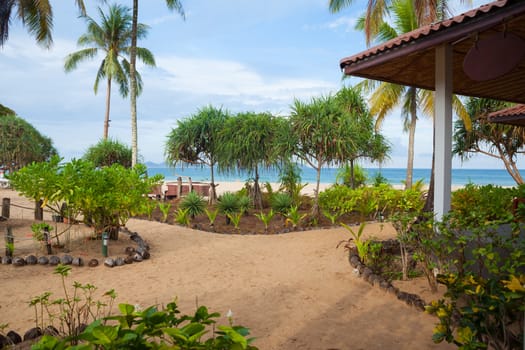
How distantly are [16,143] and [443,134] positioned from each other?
28819 mm

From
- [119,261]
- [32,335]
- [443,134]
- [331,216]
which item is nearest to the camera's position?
[32,335]

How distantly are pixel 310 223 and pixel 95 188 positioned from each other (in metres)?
5.28

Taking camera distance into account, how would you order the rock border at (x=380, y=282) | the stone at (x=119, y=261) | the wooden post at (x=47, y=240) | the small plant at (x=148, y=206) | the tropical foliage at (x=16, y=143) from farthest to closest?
the tropical foliage at (x=16, y=143) < the small plant at (x=148, y=206) < the wooden post at (x=47, y=240) < the stone at (x=119, y=261) < the rock border at (x=380, y=282)

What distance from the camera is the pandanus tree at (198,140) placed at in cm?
1430

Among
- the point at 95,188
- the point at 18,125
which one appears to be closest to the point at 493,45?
the point at 95,188

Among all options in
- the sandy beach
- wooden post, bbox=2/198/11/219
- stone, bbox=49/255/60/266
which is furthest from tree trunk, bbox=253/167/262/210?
stone, bbox=49/255/60/266

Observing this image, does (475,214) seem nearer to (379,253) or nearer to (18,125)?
(379,253)

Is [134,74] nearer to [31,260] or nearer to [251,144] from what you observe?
[251,144]

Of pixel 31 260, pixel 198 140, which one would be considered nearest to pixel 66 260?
pixel 31 260

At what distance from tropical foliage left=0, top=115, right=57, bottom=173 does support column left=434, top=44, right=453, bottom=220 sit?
28587mm

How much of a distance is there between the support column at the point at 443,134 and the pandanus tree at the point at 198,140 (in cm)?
994

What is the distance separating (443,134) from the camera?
4648 millimetres

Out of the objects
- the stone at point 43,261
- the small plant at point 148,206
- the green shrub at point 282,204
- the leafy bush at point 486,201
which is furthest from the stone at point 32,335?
the green shrub at point 282,204

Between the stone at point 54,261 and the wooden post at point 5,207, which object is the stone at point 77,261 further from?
the wooden post at point 5,207
